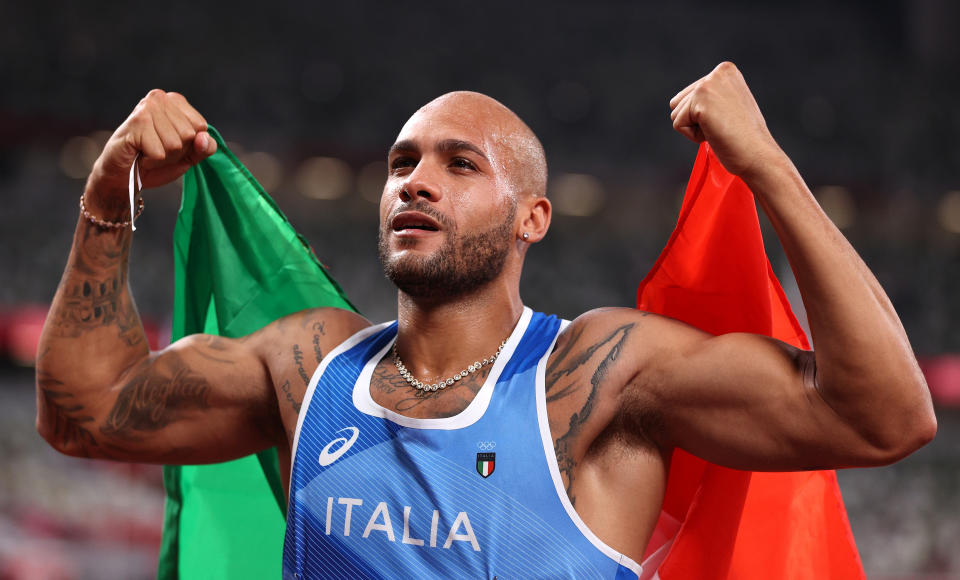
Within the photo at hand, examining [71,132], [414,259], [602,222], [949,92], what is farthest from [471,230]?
[949,92]

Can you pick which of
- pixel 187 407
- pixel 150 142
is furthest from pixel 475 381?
pixel 150 142

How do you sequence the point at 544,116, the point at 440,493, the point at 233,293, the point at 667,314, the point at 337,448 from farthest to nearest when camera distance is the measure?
the point at 544,116 < the point at 233,293 < the point at 667,314 < the point at 337,448 < the point at 440,493

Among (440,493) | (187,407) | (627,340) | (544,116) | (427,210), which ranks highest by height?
(544,116)

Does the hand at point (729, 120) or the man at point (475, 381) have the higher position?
the hand at point (729, 120)

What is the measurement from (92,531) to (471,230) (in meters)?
7.18

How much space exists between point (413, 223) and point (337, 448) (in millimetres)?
507

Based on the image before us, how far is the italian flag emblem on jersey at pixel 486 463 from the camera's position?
168 cm

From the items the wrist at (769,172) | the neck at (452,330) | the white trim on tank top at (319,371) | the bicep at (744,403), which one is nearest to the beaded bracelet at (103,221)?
the white trim on tank top at (319,371)

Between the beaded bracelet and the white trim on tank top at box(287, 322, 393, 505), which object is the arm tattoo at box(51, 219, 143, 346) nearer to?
the beaded bracelet

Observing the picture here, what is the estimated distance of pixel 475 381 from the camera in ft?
6.02

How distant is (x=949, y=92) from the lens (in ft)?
43.4

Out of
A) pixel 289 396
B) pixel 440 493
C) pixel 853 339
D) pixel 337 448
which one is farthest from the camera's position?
pixel 289 396

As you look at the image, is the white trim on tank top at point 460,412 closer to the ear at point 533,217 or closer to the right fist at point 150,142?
the ear at point 533,217

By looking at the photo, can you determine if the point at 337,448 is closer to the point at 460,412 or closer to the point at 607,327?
the point at 460,412
